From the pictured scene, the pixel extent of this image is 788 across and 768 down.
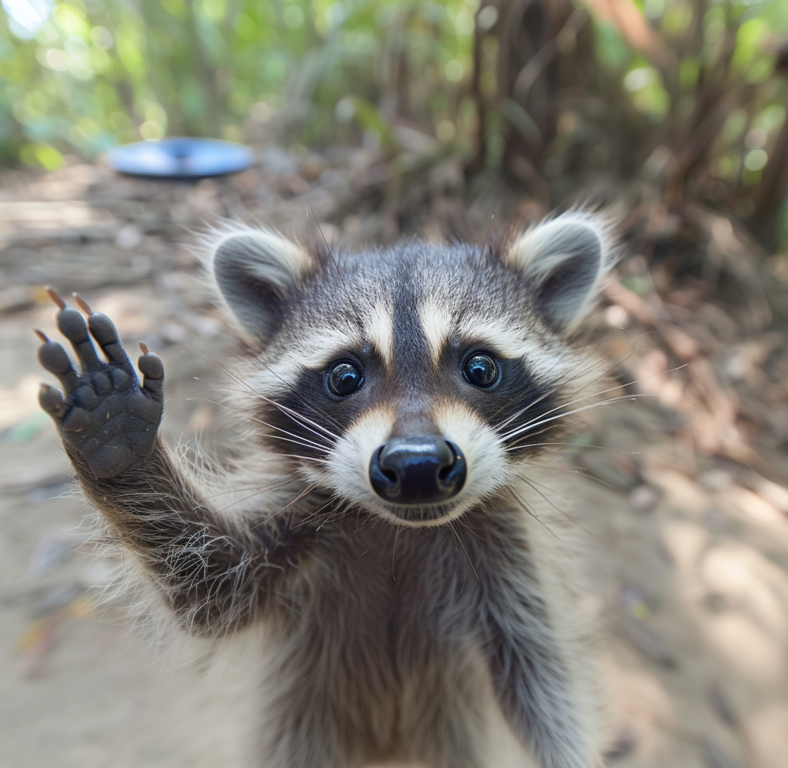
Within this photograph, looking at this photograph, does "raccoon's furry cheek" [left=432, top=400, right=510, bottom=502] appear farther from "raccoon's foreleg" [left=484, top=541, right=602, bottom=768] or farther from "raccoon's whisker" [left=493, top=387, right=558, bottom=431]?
"raccoon's foreleg" [left=484, top=541, right=602, bottom=768]

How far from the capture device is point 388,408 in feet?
5.16

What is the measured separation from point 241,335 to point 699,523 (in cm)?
262

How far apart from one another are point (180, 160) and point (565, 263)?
18.2 feet

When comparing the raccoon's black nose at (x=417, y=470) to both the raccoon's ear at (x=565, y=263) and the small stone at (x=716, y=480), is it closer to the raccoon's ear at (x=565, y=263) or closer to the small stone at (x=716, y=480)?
the raccoon's ear at (x=565, y=263)

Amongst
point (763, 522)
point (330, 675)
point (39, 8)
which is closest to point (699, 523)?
point (763, 522)

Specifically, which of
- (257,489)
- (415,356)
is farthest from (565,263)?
(257,489)

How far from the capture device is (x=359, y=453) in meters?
1.55

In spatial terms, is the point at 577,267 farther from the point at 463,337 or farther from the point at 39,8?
the point at 39,8

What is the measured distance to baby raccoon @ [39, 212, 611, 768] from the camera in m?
1.72

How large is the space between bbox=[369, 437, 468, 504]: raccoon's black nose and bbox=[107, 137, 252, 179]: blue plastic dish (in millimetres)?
5569

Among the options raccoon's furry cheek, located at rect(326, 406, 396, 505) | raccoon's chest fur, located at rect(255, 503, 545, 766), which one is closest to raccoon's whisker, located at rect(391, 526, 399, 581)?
raccoon's chest fur, located at rect(255, 503, 545, 766)

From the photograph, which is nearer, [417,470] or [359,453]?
[417,470]

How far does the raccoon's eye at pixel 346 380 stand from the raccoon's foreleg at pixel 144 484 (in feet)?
1.61

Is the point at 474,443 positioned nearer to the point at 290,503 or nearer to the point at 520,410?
the point at 520,410
